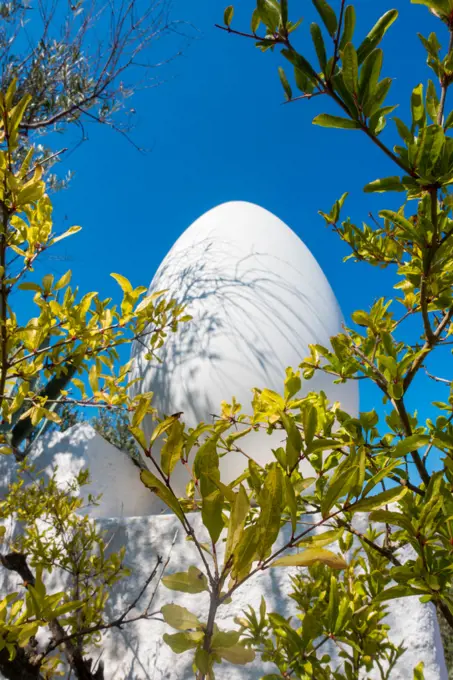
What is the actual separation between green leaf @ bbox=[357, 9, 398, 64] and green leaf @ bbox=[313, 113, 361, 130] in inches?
3.0

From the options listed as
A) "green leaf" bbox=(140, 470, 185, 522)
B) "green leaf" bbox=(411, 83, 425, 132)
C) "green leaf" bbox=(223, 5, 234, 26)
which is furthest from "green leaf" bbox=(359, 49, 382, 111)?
"green leaf" bbox=(140, 470, 185, 522)

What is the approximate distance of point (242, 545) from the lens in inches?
14.9

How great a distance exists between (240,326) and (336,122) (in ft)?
7.22

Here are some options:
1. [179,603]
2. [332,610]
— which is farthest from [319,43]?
[179,603]

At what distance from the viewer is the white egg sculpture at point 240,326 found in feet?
8.39

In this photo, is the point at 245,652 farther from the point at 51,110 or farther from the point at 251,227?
the point at 51,110

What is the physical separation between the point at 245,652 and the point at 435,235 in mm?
527

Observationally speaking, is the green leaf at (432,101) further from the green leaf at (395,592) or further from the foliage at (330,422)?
the green leaf at (395,592)

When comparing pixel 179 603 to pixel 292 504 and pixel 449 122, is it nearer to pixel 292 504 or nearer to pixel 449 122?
pixel 292 504

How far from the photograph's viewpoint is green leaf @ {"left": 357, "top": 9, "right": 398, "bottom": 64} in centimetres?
51

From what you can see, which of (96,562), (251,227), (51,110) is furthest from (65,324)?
(51,110)

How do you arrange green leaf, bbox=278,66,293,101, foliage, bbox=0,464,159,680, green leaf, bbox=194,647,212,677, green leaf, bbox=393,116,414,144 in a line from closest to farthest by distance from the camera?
1. green leaf, bbox=194,647,212,677
2. green leaf, bbox=393,116,414,144
3. green leaf, bbox=278,66,293,101
4. foliage, bbox=0,464,159,680

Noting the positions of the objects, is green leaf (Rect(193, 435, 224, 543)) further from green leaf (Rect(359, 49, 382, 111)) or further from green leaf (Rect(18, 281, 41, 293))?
green leaf (Rect(18, 281, 41, 293))

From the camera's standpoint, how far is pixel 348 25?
509mm
